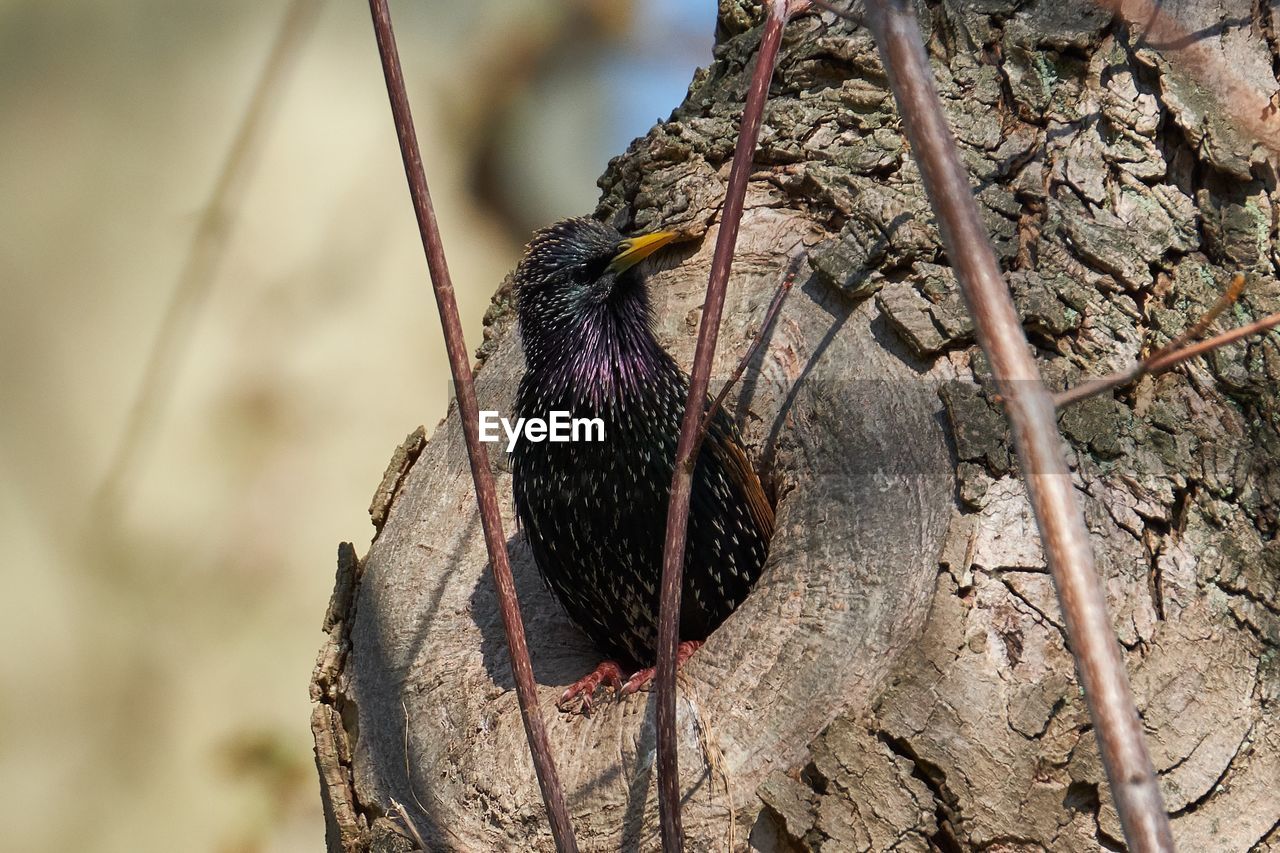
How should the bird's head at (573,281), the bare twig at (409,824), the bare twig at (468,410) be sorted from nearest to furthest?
the bare twig at (468,410) → the bare twig at (409,824) → the bird's head at (573,281)

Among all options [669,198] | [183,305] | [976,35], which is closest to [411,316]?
[183,305]

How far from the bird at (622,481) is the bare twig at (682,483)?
576 mm

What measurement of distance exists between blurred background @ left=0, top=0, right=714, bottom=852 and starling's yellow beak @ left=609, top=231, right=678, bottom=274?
0.76 meters

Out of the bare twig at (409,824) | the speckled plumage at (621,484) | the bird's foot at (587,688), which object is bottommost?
the bare twig at (409,824)

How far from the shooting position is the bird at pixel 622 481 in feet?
7.73

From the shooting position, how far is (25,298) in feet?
8.98

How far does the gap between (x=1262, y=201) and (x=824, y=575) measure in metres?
1.10

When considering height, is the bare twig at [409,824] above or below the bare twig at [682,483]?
below

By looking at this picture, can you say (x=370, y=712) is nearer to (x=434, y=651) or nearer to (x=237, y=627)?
(x=434, y=651)

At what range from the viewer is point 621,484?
2.38 meters

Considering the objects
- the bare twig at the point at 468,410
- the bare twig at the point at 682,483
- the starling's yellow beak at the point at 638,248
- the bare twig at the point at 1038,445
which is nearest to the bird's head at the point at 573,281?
the starling's yellow beak at the point at 638,248

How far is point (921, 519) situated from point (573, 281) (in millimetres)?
1111

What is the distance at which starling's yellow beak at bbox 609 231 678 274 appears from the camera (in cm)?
237

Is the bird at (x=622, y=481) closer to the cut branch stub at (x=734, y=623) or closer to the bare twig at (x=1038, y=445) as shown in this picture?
the cut branch stub at (x=734, y=623)
